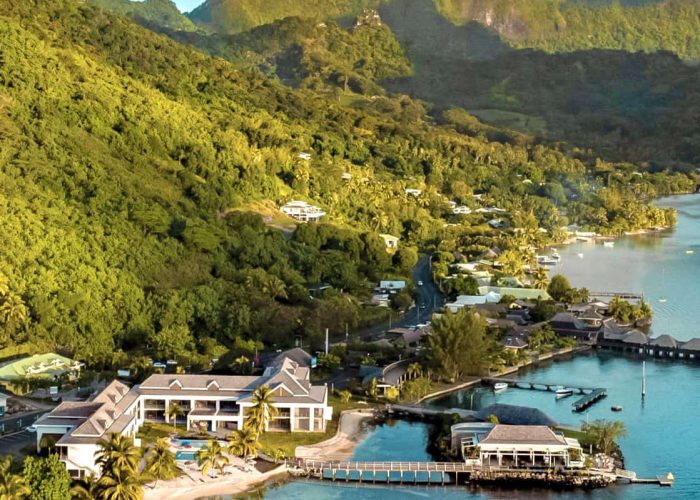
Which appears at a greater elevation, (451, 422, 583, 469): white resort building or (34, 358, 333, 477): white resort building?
(34, 358, 333, 477): white resort building

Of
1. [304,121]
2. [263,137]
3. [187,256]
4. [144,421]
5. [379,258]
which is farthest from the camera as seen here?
[304,121]

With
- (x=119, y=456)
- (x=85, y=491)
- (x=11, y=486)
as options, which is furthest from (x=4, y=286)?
(x=11, y=486)

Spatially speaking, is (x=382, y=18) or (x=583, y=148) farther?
(x=382, y=18)

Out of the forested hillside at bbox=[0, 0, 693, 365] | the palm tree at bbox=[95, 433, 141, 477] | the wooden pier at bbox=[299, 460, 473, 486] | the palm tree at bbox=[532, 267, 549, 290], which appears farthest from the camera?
the palm tree at bbox=[532, 267, 549, 290]

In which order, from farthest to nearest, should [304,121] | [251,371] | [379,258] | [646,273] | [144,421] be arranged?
[304,121] < [646,273] < [379,258] < [251,371] < [144,421]

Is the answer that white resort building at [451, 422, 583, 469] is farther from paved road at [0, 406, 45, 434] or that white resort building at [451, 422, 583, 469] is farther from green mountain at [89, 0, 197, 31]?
green mountain at [89, 0, 197, 31]

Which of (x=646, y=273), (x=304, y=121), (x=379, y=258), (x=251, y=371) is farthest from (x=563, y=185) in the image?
(x=251, y=371)

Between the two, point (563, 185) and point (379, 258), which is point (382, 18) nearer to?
point (563, 185)

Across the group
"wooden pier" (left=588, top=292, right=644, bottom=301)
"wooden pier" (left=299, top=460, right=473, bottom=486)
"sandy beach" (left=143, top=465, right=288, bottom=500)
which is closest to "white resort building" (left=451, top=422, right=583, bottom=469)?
"wooden pier" (left=299, top=460, right=473, bottom=486)
